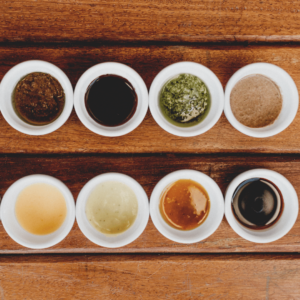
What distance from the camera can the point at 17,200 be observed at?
2.82 ft

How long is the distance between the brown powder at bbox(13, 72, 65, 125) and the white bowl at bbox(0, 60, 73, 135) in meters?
0.03

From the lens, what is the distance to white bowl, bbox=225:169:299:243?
821 millimetres

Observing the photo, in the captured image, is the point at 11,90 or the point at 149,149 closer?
the point at 11,90

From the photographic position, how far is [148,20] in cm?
89

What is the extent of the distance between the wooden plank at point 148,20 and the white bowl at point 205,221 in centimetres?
51

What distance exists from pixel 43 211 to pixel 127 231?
32 centimetres

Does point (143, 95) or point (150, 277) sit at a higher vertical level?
point (143, 95)

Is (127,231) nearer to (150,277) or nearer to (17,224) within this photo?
(150,277)

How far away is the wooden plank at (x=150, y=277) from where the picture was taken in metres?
0.92

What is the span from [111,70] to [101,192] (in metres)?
0.43

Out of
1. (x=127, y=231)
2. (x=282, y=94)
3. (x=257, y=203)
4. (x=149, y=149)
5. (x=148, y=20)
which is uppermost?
(x=148, y=20)

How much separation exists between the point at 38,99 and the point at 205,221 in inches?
28.8

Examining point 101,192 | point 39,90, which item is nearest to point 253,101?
point 101,192

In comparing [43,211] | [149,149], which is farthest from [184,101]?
[43,211]
